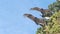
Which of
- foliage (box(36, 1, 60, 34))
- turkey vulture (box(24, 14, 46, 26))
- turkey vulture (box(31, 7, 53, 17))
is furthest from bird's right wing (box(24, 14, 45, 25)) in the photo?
turkey vulture (box(31, 7, 53, 17))

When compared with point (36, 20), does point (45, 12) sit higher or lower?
higher

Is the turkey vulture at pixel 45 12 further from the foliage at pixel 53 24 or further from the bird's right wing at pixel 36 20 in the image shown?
the bird's right wing at pixel 36 20

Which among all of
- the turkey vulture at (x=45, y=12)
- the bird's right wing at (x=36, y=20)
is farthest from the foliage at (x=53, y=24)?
the bird's right wing at (x=36, y=20)

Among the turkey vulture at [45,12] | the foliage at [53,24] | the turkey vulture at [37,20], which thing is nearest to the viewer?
the foliage at [53,24]

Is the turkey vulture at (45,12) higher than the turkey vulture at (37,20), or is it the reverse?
the turkey vulture at (45,12)

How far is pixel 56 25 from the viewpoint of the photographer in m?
25.2

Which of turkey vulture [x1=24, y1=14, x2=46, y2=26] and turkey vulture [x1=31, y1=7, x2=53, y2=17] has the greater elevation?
turkey vulture [x1=31, y1=7, x2=53, y2=17]

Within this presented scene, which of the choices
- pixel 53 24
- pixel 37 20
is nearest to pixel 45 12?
pixel 37 20

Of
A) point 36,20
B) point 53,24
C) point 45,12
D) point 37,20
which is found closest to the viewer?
point 53,24

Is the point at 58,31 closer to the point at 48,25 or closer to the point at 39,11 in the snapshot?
the point at 48,25

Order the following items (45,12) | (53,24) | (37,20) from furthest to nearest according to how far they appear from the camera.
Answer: (45,12), (37,20), (53,24)

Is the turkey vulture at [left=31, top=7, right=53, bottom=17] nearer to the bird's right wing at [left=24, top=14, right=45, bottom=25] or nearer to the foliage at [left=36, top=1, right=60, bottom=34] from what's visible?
the foliage at [left=36, top=1, right=60, bottom=34]

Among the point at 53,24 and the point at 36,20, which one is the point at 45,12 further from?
the point at 53,24

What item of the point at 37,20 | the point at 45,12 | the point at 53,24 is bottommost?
the point at 53,24
